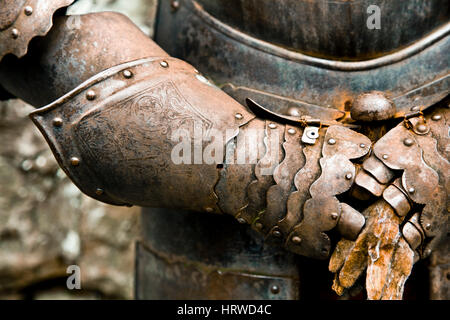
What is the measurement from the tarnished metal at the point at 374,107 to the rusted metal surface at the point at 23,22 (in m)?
0.45

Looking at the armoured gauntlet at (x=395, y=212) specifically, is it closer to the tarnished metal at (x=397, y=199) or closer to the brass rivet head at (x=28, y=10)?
the tarnished metal at (x=397, y=199)

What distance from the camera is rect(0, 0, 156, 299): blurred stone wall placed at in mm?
1919

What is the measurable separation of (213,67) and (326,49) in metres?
0.19

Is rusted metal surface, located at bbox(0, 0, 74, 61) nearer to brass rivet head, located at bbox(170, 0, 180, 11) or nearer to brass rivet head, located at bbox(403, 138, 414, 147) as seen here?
brass rivet head, located at bbox(170, 0, 180, 11)

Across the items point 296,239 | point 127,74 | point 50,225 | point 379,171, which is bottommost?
point 50,225

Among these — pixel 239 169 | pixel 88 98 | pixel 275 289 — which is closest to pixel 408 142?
pixel 239 169

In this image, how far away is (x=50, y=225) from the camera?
1.99 metres

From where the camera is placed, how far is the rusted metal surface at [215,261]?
1.21m

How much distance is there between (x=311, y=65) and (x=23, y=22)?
44 centimetres

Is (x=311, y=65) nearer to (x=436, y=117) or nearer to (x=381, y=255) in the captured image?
(x=436, y=117)

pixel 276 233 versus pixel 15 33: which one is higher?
pixel 15 33

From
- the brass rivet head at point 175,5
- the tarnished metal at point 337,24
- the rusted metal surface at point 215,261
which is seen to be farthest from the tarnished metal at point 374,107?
the brass rivet head at point 175,5
